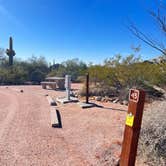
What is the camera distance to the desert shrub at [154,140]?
11.7 feet

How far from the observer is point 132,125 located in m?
2.84

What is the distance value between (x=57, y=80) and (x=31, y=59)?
49.0 ft

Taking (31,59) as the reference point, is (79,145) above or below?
below

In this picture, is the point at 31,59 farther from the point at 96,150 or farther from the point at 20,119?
the point at 96,150

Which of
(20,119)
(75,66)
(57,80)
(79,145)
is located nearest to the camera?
(79,145)

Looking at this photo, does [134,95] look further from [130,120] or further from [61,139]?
[61,139]

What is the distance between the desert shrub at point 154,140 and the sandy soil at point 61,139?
56 centimetres

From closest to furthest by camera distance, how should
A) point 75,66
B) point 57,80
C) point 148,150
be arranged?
1. point 148,150
2. point 57,80
3. point 75,66

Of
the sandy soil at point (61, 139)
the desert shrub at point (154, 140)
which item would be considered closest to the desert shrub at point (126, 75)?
the sandy soil at point (61, 139)

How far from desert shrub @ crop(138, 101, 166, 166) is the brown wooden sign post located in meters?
0.80

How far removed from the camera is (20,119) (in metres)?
7.08

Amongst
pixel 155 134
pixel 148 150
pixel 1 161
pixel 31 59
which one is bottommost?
pixel 1 161

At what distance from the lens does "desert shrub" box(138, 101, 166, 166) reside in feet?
11.7

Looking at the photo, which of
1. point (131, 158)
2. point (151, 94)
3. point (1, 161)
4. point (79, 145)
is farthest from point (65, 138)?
Result: point (151, 94)
